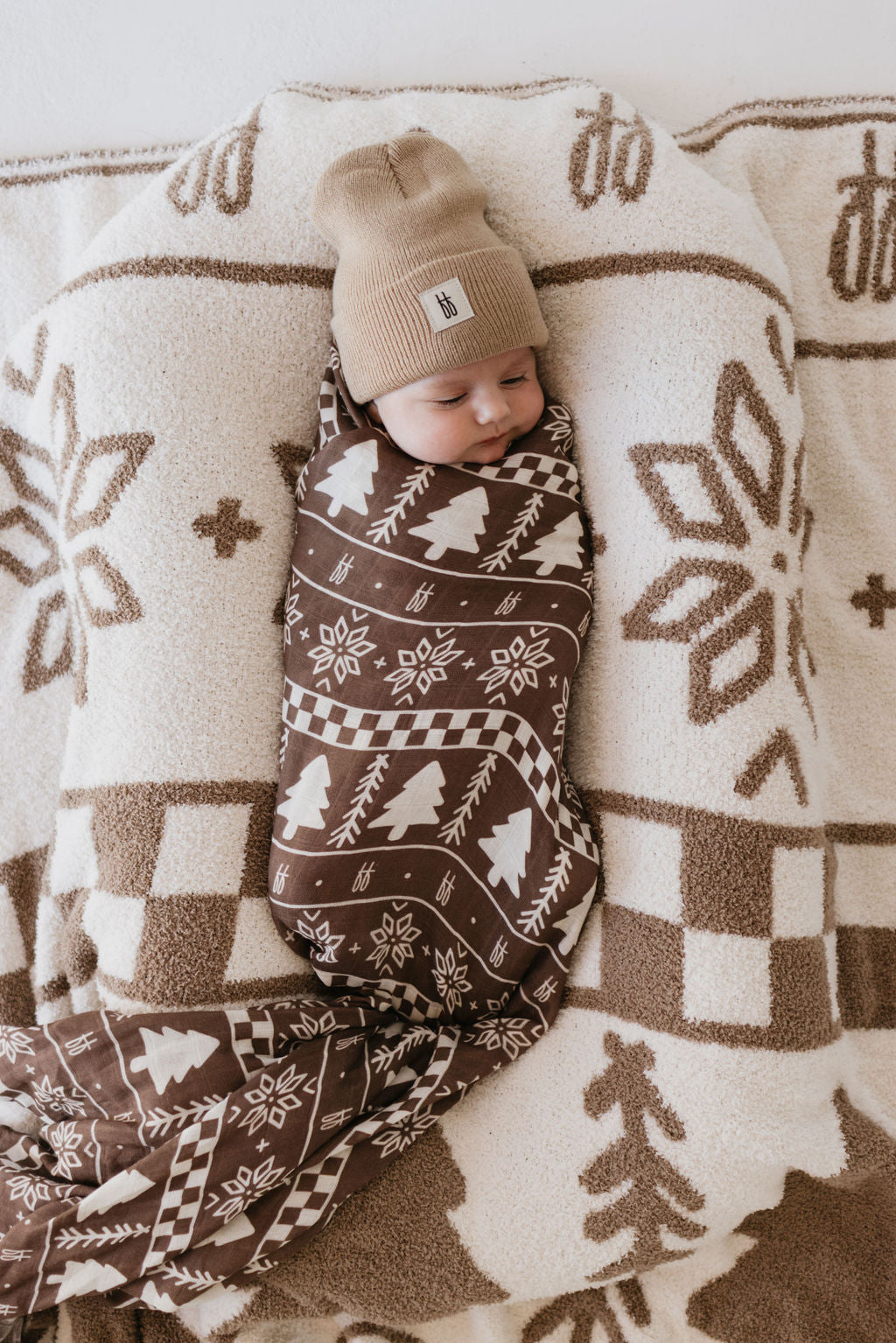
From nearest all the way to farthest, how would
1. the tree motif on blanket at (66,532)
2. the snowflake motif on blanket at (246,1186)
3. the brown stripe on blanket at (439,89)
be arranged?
1. the snowflake motif on blanket at (246,1186)
2. the tree motif on blanket at (66,532)
3. the brown stripe on blanket at (439,89)

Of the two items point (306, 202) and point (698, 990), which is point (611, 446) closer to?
point (306, 202)

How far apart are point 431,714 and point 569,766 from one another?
0.18m

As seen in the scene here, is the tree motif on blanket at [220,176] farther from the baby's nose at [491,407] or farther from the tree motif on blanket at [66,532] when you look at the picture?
→ the baby's nose at [491,407]

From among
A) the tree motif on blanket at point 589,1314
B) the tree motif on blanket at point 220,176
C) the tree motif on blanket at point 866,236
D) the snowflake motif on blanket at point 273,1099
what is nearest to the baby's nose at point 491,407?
the tree motif on blanket at point 220,176

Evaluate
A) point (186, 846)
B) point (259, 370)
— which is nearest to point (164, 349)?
point (259, 370)

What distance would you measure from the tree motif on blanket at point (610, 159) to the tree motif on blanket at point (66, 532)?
55 centimetres

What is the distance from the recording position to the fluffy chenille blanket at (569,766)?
921 millimetres

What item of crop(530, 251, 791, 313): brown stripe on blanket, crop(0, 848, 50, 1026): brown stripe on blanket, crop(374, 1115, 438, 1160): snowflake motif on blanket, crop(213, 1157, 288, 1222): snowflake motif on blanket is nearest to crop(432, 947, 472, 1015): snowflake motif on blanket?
crop(374, 1115, 438, 1160): snowflake motif on blanket

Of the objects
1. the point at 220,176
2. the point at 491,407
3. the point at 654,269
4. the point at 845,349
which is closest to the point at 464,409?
the point at 491,407

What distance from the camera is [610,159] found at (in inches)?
39.0

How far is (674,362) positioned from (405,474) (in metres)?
0.31

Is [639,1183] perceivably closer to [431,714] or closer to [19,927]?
[431,714]

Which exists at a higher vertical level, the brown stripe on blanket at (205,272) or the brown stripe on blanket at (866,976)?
the brown stripe on blanket at (205,272)

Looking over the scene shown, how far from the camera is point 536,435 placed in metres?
1.00
